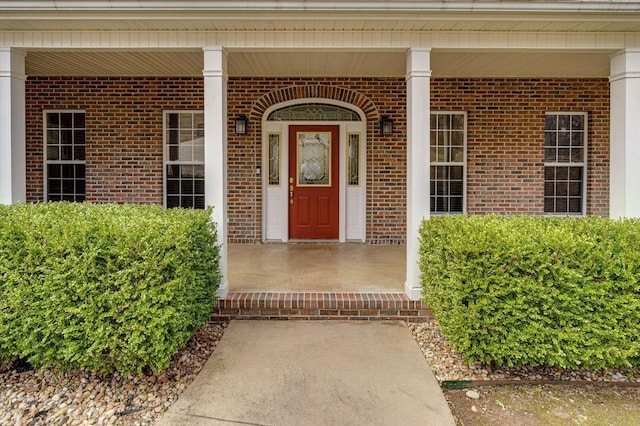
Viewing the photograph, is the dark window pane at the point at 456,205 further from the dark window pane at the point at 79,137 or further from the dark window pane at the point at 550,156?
the dark window pane at the point at 79,137

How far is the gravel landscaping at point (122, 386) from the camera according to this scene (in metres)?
2.54

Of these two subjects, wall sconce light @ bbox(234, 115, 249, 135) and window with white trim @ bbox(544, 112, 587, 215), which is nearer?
wall sconce light @ bbox(234, 115, 249, 135)

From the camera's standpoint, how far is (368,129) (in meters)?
6.63

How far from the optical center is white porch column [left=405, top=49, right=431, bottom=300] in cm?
391

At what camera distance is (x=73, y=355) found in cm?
268

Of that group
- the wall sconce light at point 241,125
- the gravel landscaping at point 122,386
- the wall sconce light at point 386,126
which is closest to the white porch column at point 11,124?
the gravel landscaping at point 122,386

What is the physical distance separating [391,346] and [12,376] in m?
2.81

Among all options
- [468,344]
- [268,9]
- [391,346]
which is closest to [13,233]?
[268,9]

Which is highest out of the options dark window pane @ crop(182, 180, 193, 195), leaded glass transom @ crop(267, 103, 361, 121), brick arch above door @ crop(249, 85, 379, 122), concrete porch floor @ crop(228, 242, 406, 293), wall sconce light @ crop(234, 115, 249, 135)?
brick arch above door @ crop(249, 85, 379, 122)

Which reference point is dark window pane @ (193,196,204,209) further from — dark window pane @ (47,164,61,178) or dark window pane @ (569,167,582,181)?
dark window pane @ (569,167,582,181)

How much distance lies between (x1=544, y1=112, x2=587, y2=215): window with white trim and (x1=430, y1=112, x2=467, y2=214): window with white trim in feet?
4.33

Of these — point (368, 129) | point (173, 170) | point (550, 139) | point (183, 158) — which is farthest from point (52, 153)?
point (550, 139)

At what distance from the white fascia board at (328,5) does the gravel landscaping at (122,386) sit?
2828 mm

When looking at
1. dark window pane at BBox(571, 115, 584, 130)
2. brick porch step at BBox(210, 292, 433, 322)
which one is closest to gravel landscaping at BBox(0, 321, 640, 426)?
brick porch step at BBox(210, 292, 433, 322)
